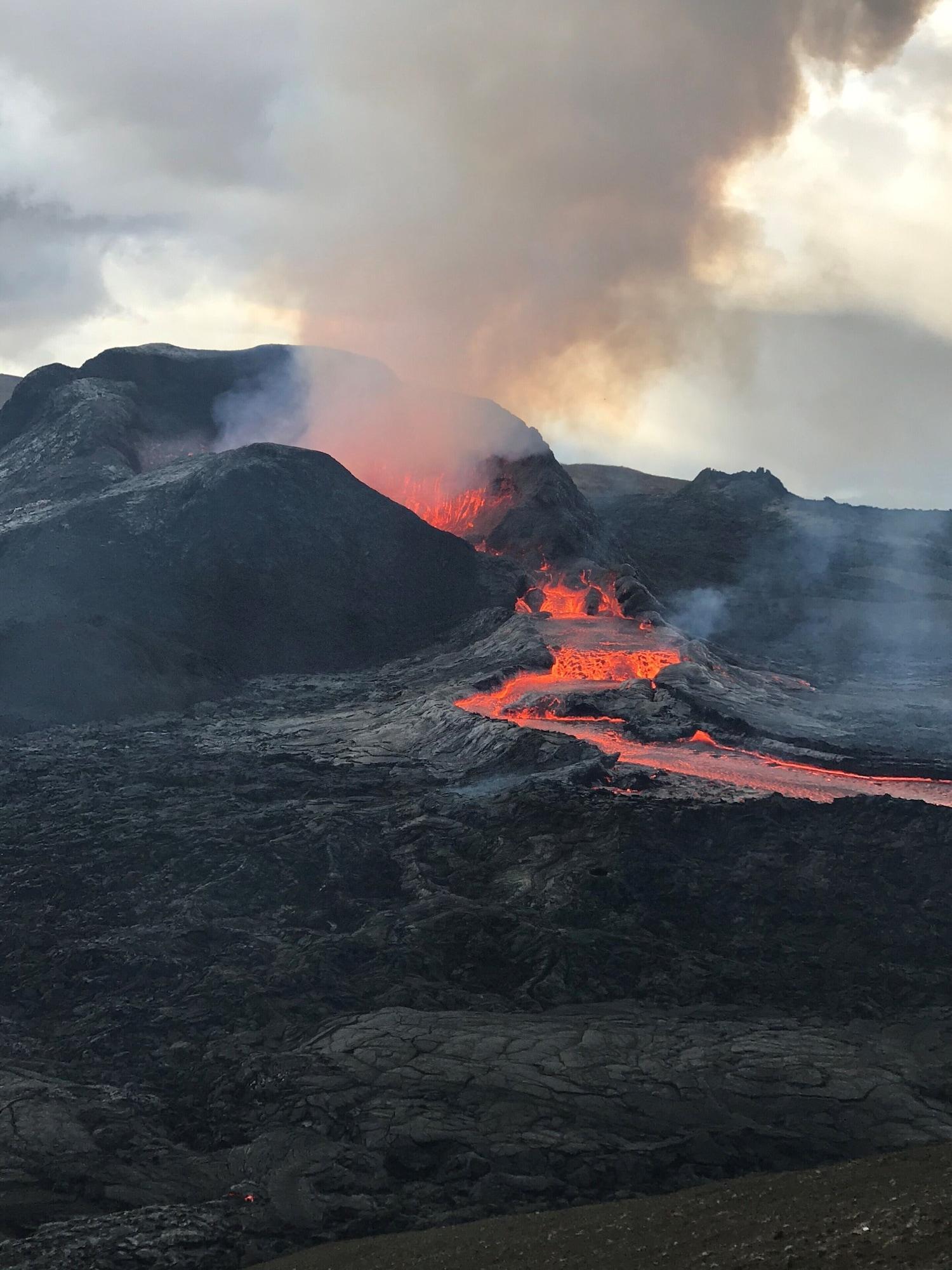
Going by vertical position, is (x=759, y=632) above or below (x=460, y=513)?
below

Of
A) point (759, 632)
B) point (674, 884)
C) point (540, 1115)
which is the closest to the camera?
point (540, 1115)

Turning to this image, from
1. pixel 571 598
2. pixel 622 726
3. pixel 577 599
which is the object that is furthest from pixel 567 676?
pixel 571 598

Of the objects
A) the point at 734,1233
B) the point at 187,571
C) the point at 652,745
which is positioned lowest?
the point at 734,1233

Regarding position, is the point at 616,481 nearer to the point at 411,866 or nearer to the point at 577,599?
the point at 577,599

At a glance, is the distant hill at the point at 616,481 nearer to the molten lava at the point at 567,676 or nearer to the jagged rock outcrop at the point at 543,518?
the jagged rock outcrop at the point at 543,518

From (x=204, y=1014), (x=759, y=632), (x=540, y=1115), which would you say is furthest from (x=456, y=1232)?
(x=759, y=632)

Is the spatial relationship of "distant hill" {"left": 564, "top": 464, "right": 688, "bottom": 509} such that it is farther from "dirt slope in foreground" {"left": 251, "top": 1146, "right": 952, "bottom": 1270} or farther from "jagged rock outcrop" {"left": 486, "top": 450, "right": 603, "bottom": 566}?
"dirt slope in foreground" {"left": 251, "top": 1146, "right": 952, "bottom": 1270}

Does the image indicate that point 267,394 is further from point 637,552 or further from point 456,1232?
point 456,1232
